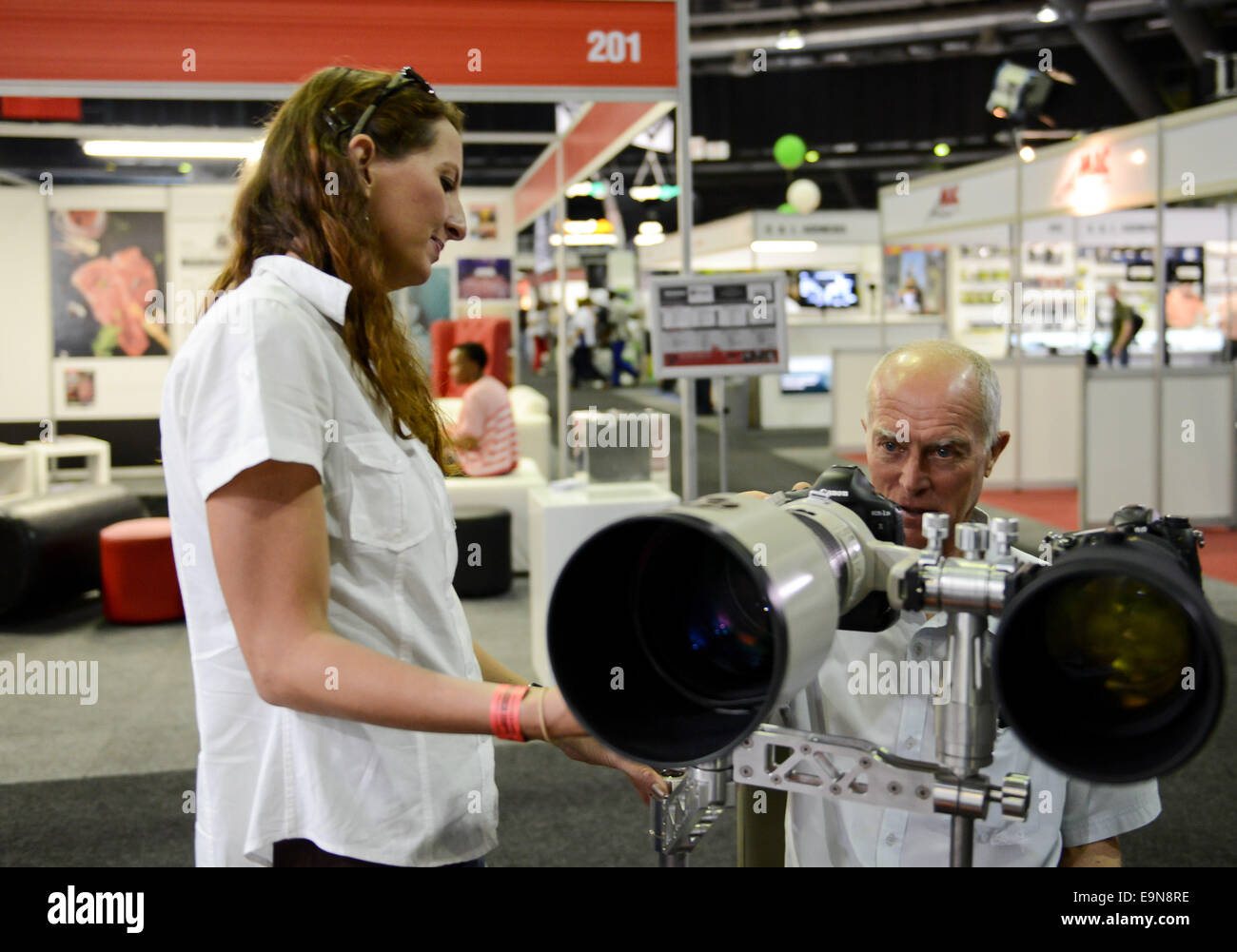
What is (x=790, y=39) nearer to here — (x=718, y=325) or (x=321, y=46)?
(x=718, y=325)

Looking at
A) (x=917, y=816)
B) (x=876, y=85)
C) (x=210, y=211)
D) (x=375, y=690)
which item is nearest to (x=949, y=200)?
(x=210, y=211)

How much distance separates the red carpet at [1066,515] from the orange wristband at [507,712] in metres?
5.33

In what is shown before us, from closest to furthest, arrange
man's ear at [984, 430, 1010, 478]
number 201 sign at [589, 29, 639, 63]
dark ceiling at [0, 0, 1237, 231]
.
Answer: man's ear at [984, 430, 1010, 478], number 201 sign at [589, 29, 639, 63], dark ceiling at [0, 0, 1237, 231]

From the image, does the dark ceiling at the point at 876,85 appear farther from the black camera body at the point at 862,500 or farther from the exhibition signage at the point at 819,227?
the black camera body at the point at 862,500

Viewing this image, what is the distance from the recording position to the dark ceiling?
12.1m

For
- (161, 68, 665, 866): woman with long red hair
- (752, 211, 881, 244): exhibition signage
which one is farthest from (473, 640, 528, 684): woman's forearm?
(752, 211, 881, 244): exhibition signage

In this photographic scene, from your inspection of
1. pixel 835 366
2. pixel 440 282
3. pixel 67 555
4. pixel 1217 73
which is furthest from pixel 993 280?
pixel 67 555

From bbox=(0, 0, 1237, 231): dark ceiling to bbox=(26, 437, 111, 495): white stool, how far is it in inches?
247

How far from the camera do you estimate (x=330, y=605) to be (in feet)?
3.13

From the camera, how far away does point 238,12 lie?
3.36 m

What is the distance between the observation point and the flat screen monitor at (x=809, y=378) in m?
14.4

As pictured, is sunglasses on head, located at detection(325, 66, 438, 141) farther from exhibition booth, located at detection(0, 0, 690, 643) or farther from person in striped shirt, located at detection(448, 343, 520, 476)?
person in striped shirt, located at detection(448, 343, 520, 476)
